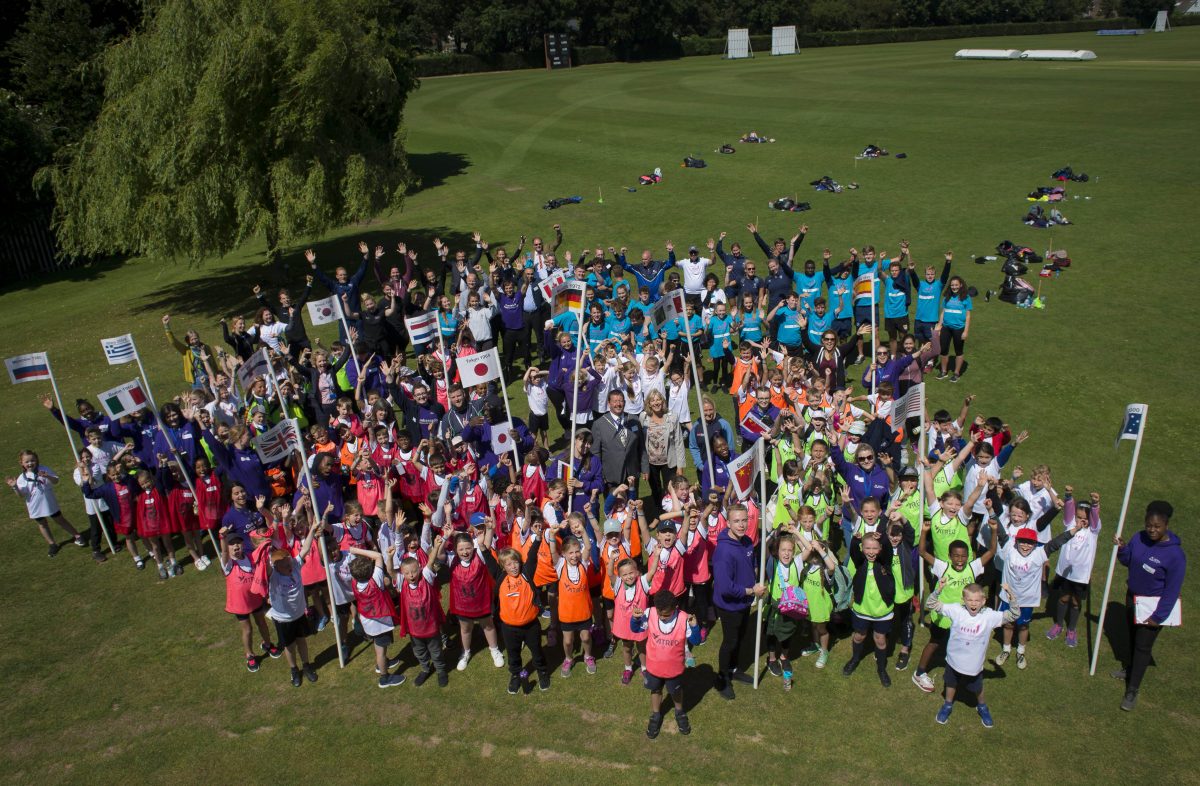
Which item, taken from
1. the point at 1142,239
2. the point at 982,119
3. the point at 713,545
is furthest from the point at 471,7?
the point at 713,545

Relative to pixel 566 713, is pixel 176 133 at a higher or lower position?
higher

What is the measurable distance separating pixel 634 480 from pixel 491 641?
2.84 metres

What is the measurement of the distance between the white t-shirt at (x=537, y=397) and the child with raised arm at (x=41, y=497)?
7.15 meters

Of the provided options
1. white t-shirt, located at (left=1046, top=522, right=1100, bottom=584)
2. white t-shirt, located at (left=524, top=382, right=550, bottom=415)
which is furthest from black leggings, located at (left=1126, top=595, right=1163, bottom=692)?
white t-shirt, located at (left=524, top=382, right=550, bottom=415)

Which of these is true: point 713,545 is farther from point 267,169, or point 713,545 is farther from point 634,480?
point 267,169

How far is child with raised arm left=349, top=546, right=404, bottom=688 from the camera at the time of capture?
28.1ft

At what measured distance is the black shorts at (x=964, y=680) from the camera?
25.7 feet

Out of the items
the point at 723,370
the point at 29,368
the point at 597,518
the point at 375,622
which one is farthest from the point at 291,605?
the point at 723,370

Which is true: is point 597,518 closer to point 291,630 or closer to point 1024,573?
point 291,630

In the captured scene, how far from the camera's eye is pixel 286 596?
28.9ft

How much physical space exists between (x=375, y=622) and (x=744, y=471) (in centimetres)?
432

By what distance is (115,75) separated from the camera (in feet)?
71.5

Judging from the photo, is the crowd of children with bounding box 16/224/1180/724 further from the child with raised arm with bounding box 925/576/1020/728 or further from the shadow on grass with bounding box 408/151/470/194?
the shadow on grass with bounding box 408/151/470/194

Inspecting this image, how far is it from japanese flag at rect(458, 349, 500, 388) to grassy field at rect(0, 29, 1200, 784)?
408 cm
